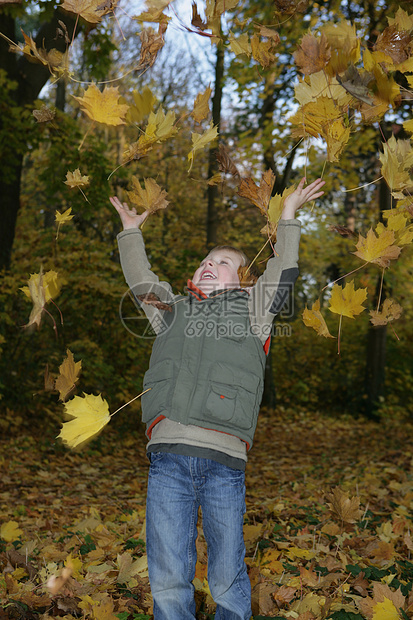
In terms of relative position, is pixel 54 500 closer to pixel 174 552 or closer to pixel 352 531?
pixel 352 531

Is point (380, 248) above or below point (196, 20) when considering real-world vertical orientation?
below

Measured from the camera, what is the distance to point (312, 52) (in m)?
1.89

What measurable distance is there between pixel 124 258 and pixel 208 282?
39cm

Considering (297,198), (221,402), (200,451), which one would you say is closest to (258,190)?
(297,198)

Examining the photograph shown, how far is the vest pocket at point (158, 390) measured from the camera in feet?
6.45

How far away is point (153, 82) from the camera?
15578 millimetres

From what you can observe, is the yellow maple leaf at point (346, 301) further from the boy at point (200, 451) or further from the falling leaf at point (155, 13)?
the falling leaf at point (155, 13)

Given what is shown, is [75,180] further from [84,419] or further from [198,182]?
[198,182]

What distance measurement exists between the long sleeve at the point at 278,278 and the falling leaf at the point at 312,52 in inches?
22.9

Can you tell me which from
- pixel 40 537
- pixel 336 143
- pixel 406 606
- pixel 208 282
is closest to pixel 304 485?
pixel 40 537

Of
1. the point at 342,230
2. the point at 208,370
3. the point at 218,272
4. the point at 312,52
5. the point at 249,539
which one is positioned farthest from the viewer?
the point at 249,539

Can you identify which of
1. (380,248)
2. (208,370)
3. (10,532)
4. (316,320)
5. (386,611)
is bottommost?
(10,532)

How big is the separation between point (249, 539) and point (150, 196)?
209 centimetres

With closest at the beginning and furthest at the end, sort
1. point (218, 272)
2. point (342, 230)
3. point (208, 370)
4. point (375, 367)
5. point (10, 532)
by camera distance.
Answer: point (208, 370) → point (342, 230) → point (218, 272) → point (10, 532) → point (375, 367)
